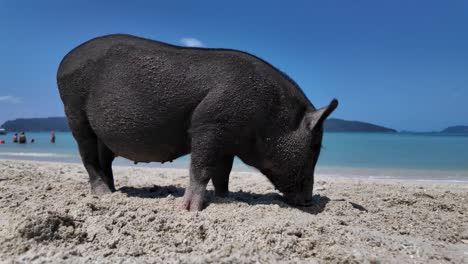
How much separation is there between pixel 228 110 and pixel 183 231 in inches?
59.4

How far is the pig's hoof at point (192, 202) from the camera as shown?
4.44m

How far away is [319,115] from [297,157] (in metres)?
0.57

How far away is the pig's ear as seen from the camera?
4.54m

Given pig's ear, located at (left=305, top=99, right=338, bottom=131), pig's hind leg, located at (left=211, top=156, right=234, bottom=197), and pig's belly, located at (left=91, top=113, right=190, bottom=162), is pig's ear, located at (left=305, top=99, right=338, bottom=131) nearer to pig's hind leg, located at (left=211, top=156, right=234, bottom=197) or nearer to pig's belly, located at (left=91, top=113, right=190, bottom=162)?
pig's hind leg, located at (left=211, top=156, right=234, bottom=197)

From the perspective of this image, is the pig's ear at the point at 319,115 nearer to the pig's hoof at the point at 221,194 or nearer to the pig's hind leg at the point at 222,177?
the pig's hind leg at the point at 222,177

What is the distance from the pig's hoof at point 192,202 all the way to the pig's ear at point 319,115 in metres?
1.58

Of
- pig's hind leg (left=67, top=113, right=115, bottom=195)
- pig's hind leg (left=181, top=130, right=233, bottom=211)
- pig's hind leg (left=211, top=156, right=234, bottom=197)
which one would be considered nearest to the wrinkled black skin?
pig's hind leg (left=181, top=130, right=233, bottom=211)

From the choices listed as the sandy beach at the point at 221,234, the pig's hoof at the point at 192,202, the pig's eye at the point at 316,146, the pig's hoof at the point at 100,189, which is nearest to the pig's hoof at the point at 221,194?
the sandy beach at the point at 221,234

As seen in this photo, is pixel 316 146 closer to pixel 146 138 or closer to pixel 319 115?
pixel 319 115

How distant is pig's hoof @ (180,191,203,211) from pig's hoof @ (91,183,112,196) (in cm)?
162

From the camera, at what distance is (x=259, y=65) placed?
483 centimetres

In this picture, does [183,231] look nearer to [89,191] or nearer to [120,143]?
[120,143]

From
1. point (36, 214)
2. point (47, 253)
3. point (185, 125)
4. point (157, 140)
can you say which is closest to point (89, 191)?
point (157, 140)

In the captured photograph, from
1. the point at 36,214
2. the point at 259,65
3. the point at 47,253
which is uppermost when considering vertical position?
the point at 259,65
